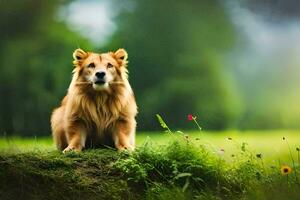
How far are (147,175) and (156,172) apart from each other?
79 mm

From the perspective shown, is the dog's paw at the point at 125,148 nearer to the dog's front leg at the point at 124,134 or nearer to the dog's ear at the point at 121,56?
the dog's front leg at the point at 124,134

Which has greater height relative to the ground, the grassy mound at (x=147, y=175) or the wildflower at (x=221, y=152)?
the wildflower at (x=221, y=152)

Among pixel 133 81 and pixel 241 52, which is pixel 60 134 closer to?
pixel 133 81

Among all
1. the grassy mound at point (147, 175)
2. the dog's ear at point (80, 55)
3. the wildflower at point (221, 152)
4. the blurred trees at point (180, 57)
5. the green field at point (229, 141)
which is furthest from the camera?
the blurred trees at point (180, 57)

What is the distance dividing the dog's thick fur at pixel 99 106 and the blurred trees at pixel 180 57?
0.23m

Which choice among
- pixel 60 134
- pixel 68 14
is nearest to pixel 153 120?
pixel 60 134

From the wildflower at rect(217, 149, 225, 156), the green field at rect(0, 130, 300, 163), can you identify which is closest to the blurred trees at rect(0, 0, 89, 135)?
the green field at rect(0, 130, 300, 163)

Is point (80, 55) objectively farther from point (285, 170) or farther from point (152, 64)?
point (285, 170)

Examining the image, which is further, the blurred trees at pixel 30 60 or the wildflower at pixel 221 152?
the blurred trees at pixel 30 60

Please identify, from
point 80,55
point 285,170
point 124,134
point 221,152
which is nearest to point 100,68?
point 80,55

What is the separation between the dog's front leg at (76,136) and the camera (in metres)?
4.30

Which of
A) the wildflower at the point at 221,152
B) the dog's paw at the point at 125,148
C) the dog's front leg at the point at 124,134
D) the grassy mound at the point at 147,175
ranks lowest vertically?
the grassy mound at the point at 147,175

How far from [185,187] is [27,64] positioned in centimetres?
157

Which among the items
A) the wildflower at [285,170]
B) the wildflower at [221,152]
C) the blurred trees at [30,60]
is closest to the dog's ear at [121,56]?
the blurred trees at [30,60]
